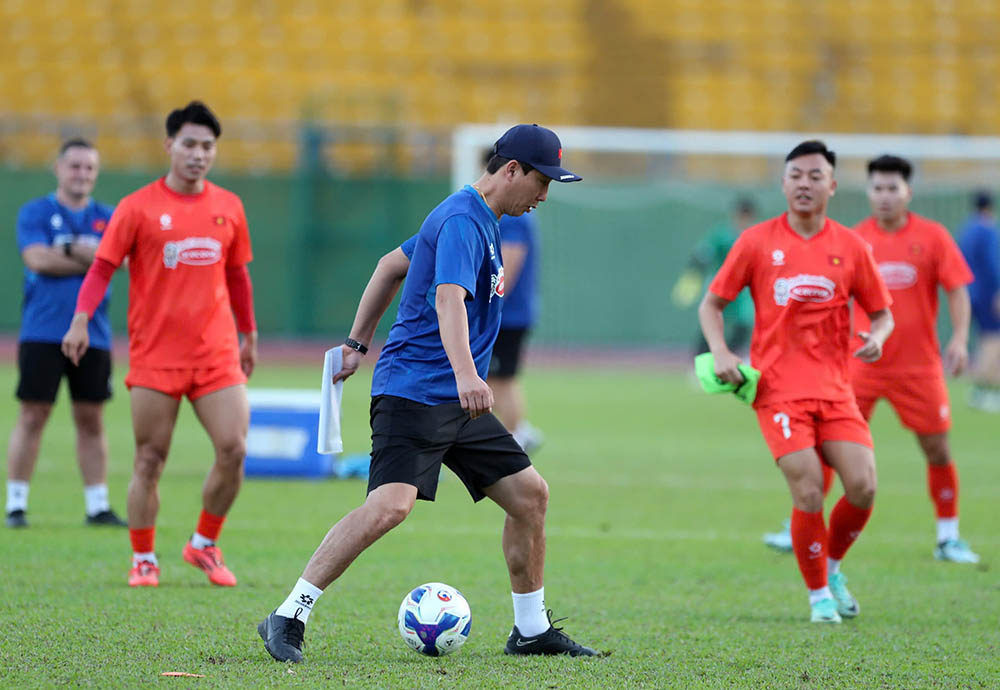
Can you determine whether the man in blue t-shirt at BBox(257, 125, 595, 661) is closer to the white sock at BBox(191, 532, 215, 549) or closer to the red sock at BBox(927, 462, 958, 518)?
the white sock at BBox(191, 532, 215, 549)

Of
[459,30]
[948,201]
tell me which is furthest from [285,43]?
[948,201]

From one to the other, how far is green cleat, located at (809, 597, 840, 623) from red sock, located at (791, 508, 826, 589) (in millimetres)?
78

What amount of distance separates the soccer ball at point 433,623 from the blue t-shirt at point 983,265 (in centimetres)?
1136

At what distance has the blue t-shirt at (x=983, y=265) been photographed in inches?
607

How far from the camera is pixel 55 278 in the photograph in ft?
27.6

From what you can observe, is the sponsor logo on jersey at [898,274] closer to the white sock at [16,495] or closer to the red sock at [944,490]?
the red sock at [944,490]

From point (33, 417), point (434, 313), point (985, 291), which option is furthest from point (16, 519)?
point (985, 291)

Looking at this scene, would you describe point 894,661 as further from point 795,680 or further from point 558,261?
point 558,261

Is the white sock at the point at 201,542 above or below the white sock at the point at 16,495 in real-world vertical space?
above

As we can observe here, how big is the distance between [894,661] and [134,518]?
3591 millimetres

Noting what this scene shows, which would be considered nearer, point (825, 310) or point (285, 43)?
point (825, 310)

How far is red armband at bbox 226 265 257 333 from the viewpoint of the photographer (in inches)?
267

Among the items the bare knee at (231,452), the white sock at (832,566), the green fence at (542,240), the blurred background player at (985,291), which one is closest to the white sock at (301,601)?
the bare knee at (231,452)

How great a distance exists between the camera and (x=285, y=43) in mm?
25531
